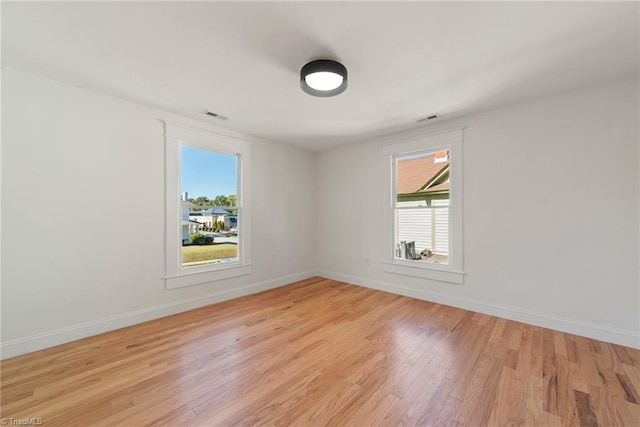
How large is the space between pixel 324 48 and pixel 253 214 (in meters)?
2.86

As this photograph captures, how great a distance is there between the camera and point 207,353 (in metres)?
2.35

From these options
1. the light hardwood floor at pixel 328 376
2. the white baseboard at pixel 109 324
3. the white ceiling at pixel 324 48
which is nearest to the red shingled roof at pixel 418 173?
the white ceiling at pixel 324 48

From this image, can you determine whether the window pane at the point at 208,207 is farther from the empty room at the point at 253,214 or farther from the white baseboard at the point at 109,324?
the white baseboard at the point at 109,324

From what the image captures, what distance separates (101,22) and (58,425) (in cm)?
265

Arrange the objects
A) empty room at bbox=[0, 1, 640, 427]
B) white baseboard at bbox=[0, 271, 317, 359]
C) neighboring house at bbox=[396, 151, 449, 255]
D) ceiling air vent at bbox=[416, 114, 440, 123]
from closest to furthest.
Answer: empty room at bbox=[0, 1, 640, 427], white baseboard at bbox=[0, 271, 317, 359], ceiling air vent at bbox=[416, 114, 440, 123], neighboring house at bbox=[396, 151, 449, 255]

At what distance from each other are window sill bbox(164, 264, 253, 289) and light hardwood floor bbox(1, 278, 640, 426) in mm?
476

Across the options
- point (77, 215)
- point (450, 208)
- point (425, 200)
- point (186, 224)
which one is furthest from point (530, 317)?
point (77, 215)

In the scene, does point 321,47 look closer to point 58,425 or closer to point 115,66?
point 115,66

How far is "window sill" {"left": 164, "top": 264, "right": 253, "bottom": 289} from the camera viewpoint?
3.31 meters

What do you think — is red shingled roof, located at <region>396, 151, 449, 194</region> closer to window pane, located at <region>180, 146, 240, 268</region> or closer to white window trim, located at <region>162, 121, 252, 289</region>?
white window trim, located at <region>162, 121, 252, 289</region>

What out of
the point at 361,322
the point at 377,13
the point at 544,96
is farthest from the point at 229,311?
the point at 544,96

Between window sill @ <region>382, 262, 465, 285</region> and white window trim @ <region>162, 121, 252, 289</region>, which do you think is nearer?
white window trim @ <region>162, 121, 252, 289</region>

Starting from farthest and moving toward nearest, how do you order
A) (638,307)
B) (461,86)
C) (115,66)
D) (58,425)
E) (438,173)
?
(438,173), (461,86), (638,307), (115,66), (58,425)

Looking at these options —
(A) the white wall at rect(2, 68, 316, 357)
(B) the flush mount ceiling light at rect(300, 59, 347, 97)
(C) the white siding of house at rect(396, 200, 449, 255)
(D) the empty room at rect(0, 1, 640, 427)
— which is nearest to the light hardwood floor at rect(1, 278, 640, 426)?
(D) the empty room at rect(0, 1, 640, 427)
